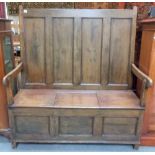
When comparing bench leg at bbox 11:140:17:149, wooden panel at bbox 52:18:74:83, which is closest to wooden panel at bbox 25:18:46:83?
wooden panel at bbox 52:18:74:83

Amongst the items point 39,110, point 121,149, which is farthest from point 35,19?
point 121,149

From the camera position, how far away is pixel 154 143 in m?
1.90

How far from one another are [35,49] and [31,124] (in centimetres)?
80

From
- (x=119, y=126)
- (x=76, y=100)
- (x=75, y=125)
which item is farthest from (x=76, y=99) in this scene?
(x=119, y=126)

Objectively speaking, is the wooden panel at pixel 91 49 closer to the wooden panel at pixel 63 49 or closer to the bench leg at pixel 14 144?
the wooden panel at pixel 63 49

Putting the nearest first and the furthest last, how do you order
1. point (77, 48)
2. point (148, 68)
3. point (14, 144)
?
1. point (148, 68)
2. point (14, 144)
3. point (77, 48)

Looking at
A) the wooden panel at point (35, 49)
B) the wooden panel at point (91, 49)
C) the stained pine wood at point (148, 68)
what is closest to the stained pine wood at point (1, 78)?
the wooden panel at point (35, 49)

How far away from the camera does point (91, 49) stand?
2.06m

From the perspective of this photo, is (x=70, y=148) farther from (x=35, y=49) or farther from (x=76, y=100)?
(x=35, y=49)

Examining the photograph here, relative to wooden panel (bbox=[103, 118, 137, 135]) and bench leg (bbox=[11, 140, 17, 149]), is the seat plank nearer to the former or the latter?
wooden panel (bbox=[103, 118, 137, 135])

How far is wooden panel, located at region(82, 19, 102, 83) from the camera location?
2.00 meters

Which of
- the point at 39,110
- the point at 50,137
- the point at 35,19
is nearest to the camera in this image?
the point at 39,110

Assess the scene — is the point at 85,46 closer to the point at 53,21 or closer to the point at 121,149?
the point at 53,21

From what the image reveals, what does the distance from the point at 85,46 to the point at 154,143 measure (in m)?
1.22
